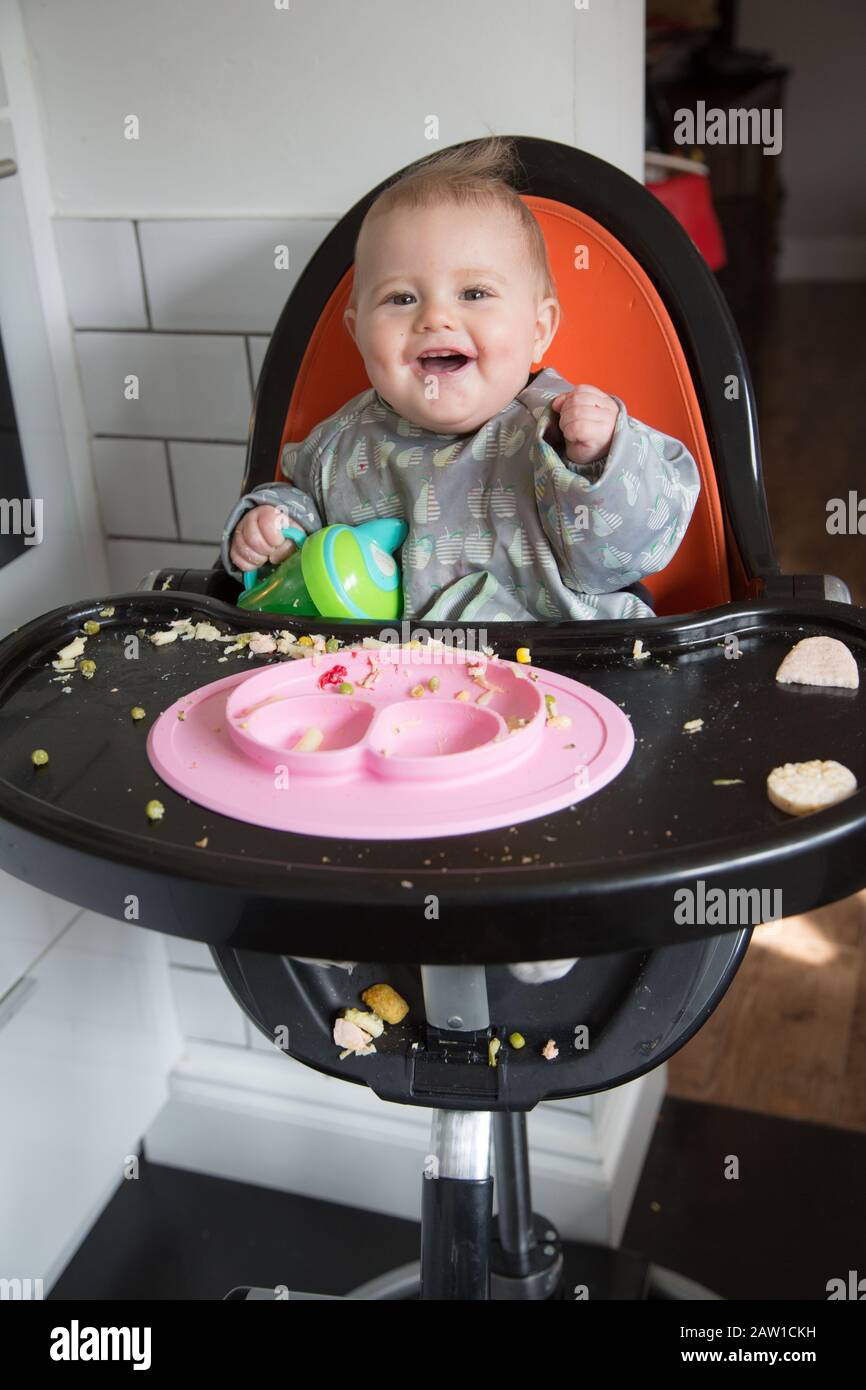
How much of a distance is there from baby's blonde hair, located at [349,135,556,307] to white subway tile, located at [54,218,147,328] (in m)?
0.35

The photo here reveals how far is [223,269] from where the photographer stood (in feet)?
3.94

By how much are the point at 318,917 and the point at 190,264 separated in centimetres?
84

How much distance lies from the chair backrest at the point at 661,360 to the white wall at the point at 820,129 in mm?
4277

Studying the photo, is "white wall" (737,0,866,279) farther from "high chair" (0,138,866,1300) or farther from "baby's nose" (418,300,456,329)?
"baby's nose" (418,300,456,329)

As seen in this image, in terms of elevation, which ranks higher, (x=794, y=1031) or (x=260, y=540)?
(x=260, y=540)

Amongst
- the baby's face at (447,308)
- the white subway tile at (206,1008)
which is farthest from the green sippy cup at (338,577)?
the white subway tile at (206,1008)

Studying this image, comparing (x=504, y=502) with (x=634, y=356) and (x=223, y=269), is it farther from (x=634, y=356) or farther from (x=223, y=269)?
(x=223, y=269)

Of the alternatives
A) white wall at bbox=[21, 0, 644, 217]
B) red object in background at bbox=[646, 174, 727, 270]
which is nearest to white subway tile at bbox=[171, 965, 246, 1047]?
white wall at bbox=[21, 0, 644, 217]

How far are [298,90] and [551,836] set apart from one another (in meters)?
0.81

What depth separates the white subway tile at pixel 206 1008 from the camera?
4.81ft

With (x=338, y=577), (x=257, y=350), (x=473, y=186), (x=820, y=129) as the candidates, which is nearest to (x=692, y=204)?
→ (x=257, y=350)

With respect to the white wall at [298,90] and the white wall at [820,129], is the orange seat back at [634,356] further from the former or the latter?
the white wall at [820,129]
